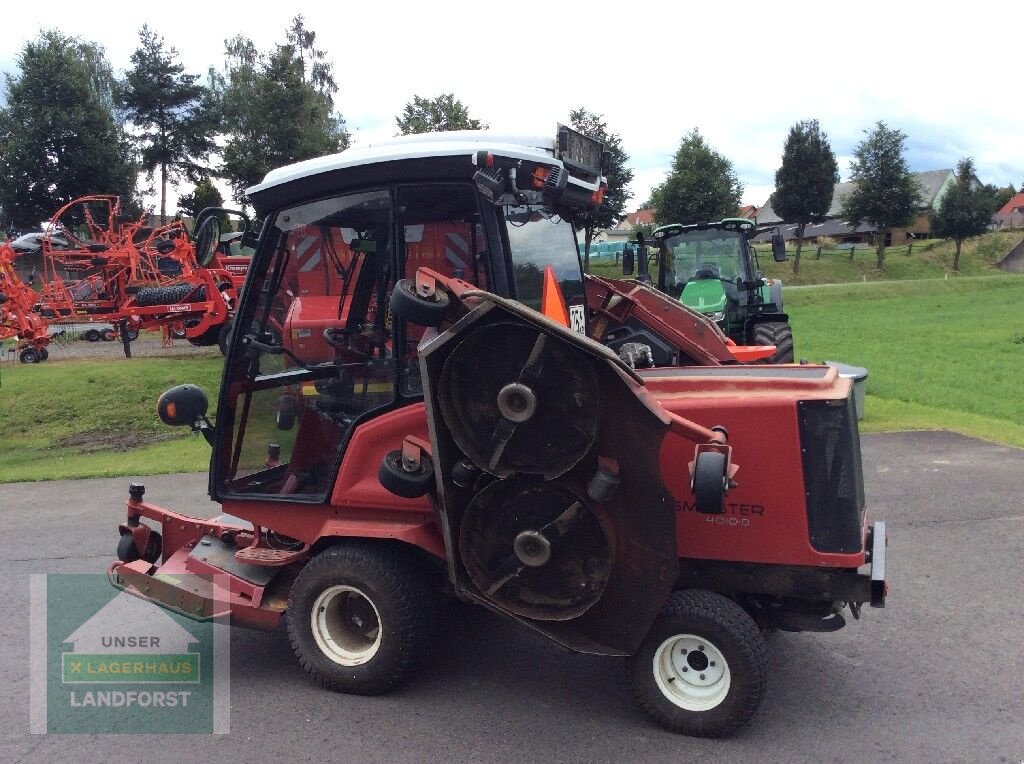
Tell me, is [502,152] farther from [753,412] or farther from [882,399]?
[882,399]

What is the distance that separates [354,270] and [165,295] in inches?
514

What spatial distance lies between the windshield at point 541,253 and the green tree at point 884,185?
47446 millimetres

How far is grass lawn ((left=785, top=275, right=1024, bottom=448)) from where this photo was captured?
11.4m

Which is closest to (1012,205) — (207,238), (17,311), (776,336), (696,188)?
(696,188)

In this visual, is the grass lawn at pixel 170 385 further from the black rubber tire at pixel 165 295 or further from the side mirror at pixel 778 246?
the side mirror at pixel 778 246

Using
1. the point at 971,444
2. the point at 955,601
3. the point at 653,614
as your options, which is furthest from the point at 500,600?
the point at 971,444

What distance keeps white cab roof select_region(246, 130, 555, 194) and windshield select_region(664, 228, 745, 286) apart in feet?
31.3

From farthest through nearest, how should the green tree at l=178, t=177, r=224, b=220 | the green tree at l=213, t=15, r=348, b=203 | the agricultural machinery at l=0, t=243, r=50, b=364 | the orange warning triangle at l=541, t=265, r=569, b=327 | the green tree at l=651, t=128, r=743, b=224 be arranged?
the green tree at l=651, t=128, r=743, b=224, the green tree at l=178, t=177, r=224, b=220, the green tree at l=213, t=15, r=348, b=203, the agricultural machinery at l=0, t=243, r=50, b=364, the orange warning triangle at l=541, t=265, r=569, b=327

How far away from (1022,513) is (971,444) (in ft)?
8.74

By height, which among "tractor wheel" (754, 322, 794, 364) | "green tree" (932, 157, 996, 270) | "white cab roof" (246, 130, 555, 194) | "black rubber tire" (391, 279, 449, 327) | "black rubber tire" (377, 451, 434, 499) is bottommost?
"black rubber tire" (377, 451, 434, 499)

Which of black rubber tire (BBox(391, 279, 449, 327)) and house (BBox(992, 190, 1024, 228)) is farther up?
house (BBox(992, 190, 1024, 228))

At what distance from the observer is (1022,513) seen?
6.94 m

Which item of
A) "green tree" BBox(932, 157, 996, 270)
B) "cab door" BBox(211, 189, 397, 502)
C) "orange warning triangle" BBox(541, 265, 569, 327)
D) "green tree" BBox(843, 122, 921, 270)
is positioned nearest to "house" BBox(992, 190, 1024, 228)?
"green tree" BBox(932, 157, 996, 270)

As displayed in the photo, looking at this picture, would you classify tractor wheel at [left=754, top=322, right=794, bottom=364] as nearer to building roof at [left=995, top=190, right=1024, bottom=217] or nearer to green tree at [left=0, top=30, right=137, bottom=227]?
green tree at [left=0, top=30, right=137, bottom=227]
